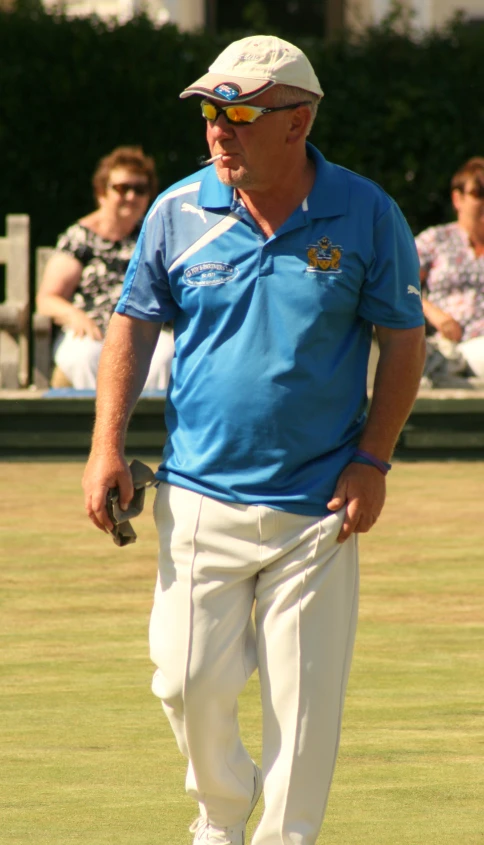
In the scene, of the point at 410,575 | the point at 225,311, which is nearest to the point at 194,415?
the point at 225,311

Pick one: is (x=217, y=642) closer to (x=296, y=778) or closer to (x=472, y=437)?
(x=296, y=778)

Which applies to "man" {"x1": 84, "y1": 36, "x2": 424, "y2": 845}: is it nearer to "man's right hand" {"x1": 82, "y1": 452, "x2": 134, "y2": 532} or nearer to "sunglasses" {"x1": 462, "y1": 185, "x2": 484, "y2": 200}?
"man's right hand" {"x1": 82, "y1": 452, "x2": 134, "y2": 532}

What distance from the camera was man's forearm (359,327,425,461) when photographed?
3656 mm

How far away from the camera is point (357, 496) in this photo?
359cm

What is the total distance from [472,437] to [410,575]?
9.94 feet

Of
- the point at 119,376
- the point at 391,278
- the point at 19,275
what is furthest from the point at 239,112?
the point at 19,275

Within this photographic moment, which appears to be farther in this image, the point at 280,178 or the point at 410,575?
the point at 410,575

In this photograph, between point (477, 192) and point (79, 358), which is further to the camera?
point (477, 192)

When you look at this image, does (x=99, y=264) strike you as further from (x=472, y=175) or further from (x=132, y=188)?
(x=472, y=175)

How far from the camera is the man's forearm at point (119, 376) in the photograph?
12.0ft

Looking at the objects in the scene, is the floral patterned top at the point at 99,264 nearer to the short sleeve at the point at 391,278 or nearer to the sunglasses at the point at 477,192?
the sunglasses at the point at 477,192

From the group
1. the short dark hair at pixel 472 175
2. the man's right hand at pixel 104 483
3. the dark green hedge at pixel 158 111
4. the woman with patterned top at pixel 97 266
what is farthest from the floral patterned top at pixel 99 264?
the man's right hand at pixel 104 483

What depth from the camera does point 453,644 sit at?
5.65 m

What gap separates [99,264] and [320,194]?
241 inches
